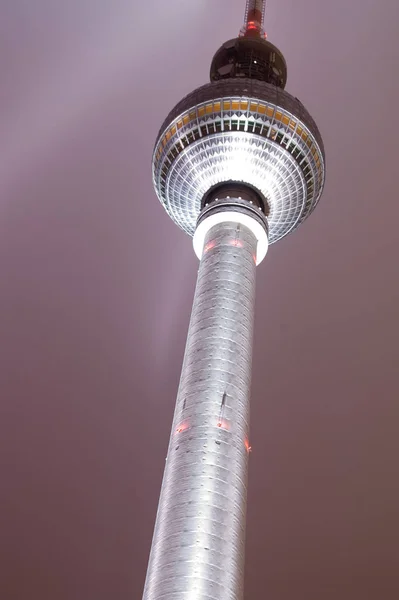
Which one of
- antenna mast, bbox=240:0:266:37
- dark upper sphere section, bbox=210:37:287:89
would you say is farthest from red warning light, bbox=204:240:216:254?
antenna mast, bbox=240:0:266:37

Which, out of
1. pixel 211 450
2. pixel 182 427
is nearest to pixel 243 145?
pixel 182 427

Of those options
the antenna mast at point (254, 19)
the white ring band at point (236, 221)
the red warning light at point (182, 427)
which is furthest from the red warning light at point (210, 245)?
the antenna mast at point (254, 19)

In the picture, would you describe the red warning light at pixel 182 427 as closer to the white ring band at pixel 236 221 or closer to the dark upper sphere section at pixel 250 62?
the white ring band at pixel 236 221

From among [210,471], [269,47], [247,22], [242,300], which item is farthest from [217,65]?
[210,471]

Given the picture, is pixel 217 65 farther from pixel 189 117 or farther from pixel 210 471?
pixel 210 471

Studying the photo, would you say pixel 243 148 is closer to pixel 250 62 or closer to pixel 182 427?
pixel 250 62

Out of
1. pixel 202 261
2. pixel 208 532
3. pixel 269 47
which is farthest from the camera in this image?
pixel 269 47

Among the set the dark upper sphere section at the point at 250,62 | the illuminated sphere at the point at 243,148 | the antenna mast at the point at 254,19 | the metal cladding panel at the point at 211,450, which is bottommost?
the metal cladding panel at the point at 211,450
